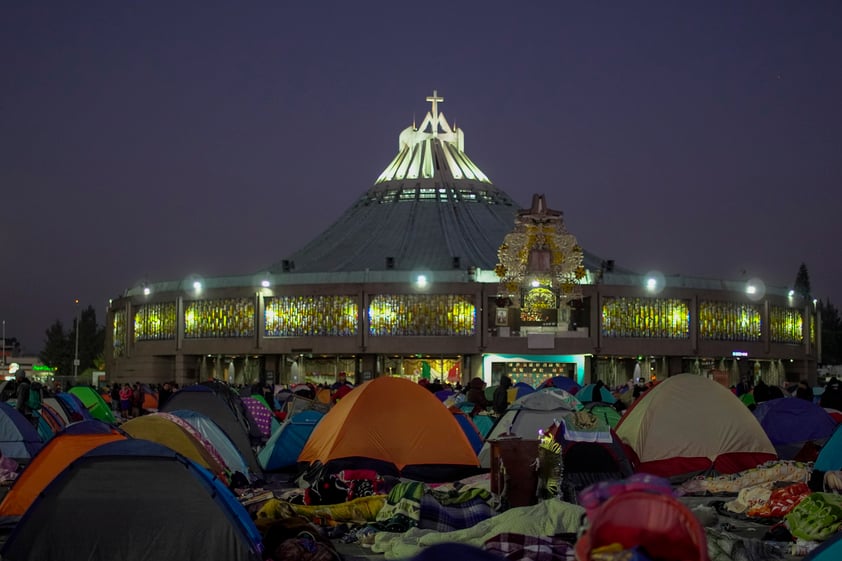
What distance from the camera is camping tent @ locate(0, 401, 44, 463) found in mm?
19828

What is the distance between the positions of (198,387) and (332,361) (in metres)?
38.2

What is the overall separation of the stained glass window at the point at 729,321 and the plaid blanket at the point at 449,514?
4953 centimetres

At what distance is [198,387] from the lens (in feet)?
70.5

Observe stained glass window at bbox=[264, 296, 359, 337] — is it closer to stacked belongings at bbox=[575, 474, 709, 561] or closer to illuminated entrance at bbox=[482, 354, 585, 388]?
illuminated entrance at bbox=[482, 354, 585, 388]

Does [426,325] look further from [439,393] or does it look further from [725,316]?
[439,393]

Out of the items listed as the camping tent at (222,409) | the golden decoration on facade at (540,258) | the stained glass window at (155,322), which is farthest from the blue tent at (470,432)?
the stained glass window at (155,322)

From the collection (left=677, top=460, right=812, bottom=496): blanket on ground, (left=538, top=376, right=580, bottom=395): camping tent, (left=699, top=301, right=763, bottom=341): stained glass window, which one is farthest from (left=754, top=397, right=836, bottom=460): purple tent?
(left=699, top=301, right=763, bottom=341): stained glass window

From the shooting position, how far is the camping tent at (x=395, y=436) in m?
16.4

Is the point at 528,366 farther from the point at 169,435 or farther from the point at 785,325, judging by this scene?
the point at 169,435

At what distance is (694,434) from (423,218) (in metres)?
52.1

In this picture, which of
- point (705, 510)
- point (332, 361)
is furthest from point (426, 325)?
point (705, 510)

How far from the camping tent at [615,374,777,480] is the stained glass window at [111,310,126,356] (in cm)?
5275

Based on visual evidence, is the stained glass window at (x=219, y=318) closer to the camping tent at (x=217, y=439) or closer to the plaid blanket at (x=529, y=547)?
the camping tent at (x=217, y=439)

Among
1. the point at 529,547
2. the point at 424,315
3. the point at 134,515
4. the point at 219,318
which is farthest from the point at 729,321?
the point at 134,515
